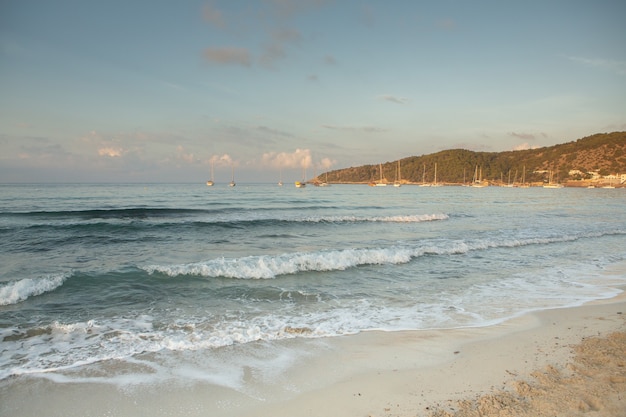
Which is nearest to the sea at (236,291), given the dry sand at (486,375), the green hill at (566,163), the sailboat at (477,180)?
the dry sand at (486,375)

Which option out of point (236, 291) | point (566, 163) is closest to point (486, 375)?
point (236, 291)

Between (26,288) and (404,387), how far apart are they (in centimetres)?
961

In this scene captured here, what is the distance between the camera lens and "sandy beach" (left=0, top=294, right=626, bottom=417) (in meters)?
4.03

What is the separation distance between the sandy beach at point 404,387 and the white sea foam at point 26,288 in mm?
4925

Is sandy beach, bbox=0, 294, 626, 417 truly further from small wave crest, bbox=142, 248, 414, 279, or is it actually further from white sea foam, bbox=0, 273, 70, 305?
small wave crest, bbox=142, 248, 414, 279

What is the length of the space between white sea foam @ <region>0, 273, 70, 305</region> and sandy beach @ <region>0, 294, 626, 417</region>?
493 cm

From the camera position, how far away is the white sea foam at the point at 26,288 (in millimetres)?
8641

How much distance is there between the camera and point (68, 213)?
27719 millimetres

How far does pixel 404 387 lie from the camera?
4582mm

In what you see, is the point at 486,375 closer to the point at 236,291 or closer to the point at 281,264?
the point at 236,291

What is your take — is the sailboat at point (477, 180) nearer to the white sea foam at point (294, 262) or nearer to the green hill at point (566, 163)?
the green hill at point (566, 163)

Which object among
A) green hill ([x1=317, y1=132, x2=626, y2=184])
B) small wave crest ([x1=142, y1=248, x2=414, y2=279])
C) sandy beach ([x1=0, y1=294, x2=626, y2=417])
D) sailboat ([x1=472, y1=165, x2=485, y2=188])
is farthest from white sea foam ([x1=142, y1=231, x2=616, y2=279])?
green hill ([x1=317, y1=132, x2=626, y2=184])

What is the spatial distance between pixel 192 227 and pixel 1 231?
973 cm

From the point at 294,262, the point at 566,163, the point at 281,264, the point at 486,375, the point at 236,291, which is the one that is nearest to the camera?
the point at 486,375
